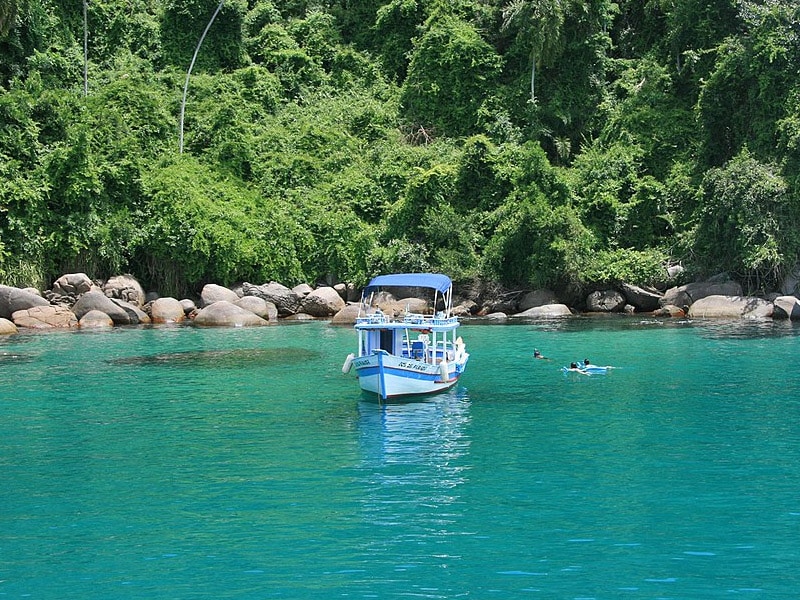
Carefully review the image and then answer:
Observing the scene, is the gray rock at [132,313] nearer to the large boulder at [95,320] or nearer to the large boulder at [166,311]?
the large boulder at [166,311]

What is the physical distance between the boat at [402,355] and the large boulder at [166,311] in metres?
19.6

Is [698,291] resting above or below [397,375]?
above

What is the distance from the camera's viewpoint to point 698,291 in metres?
45.0

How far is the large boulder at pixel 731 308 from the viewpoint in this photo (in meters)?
42.4

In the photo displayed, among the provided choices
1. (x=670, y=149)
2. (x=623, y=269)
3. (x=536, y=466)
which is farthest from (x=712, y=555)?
(x=670, y=149)

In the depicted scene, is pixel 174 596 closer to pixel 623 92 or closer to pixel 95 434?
pixel 95 434

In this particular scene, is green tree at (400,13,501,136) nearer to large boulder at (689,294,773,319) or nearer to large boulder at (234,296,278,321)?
large boulder at (234,296,278,321)

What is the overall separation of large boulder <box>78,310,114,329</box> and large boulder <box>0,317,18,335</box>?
301 centimetres

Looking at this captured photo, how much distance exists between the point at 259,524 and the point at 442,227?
36.8 metres

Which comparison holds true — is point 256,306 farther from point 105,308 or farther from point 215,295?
point 105,308

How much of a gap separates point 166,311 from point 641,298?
920 inches

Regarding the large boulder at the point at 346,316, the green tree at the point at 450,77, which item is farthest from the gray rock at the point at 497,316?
the green tree at the point at 450,77

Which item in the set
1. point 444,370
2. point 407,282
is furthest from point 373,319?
point 444,370

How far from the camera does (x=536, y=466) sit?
16656 mm
